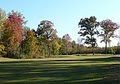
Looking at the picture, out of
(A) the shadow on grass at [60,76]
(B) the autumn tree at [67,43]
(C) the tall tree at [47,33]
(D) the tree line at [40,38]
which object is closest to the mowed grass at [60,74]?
(A) the shadow on grass at [60,76]

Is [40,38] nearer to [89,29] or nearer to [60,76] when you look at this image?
[89,29]

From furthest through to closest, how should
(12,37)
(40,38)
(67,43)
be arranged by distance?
(67,43) → (40,38) → (12,37)

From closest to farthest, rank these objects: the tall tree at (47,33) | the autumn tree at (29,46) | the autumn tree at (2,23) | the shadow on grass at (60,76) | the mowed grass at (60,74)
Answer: the shadow on grass at (60,76) < the mowed grass at (60,74) < the autumn tree at (2,23) < the autumn tree at (29,46) < the tall tree at (47,33)

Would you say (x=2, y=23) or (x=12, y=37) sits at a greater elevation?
(x=2, y=23)

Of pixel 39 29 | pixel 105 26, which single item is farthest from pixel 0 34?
pixel 105 26

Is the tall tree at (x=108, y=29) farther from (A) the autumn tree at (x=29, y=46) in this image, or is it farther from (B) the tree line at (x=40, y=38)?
(A) the autumn tree at (x=29, y=46)

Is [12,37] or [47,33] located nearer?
[12,37]

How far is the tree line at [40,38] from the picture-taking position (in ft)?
269

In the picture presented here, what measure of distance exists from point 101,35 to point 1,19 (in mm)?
42724

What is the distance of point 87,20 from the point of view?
120250mm

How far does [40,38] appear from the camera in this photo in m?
109

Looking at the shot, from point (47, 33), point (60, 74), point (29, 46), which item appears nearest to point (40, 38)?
point (47, 33)

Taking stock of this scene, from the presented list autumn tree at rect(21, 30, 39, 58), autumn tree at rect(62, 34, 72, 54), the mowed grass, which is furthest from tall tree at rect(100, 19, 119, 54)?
the mowed grass

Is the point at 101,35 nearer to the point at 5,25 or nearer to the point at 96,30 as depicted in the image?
the point at 96,30
